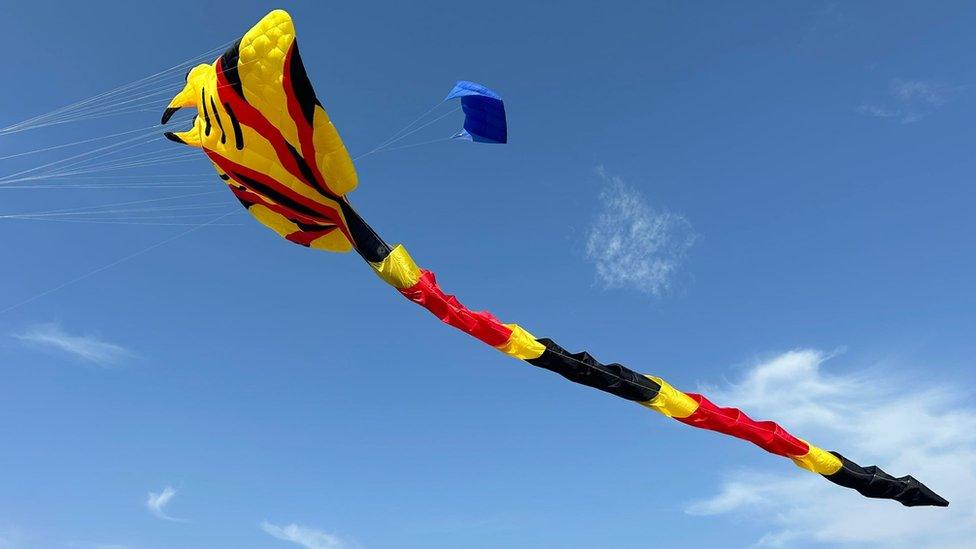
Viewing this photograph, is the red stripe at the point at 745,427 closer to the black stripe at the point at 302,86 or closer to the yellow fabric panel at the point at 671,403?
the yellow fabric panel at the point at 671,403

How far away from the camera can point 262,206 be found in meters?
17.9

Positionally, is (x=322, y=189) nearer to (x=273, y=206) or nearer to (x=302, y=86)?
(x=273, y=206)

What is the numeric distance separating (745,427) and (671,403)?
2.07 metres

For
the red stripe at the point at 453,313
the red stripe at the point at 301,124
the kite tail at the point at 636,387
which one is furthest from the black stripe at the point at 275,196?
the red stripe at the point at 453,313

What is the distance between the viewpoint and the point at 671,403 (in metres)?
17.5

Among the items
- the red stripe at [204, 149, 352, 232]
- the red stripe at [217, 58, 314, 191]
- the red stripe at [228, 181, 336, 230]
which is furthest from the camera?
the red stripe at [228, 181, 336, 230]

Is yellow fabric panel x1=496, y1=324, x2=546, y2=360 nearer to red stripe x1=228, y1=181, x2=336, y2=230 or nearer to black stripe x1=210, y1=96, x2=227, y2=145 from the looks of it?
red stripe x1=228, y1=181, x2=336, y2=230

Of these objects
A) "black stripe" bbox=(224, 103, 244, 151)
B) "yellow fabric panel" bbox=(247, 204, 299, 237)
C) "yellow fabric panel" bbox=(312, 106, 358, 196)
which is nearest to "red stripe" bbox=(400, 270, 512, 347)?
"yellow fabric panel" bbox=(312, 106, 358, 196)

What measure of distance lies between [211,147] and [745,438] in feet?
48.1

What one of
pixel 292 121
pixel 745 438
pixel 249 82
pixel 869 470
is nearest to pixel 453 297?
pixel 292 121

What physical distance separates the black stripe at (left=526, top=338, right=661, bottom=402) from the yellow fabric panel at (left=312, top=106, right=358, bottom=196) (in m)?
5.75

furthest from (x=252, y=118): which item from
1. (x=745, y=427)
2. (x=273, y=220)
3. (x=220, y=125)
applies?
(x=745, y=427)

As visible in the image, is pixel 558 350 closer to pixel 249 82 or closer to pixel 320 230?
pixel 320 230

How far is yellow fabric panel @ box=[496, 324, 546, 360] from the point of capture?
54.7ft
